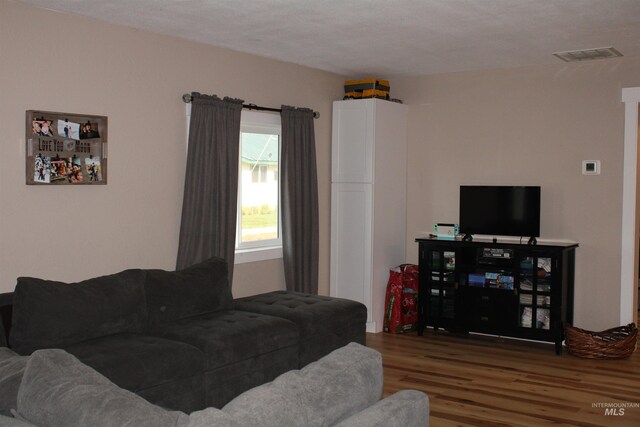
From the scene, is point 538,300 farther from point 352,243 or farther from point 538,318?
point 352,243

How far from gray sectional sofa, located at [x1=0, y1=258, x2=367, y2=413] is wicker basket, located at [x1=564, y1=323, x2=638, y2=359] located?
1.97m

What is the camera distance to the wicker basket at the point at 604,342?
19.2ft

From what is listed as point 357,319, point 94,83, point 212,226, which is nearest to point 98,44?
point 94,83

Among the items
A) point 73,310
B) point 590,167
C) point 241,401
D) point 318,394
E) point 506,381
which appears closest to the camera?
point 241,401

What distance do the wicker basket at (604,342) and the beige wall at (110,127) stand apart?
2.89 m

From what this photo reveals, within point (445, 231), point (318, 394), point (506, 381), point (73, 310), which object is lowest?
point (506, 381)

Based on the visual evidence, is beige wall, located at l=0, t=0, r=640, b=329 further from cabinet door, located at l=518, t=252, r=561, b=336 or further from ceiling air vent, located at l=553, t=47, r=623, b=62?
cabinet door, located at l=518, t=252, r=561, b=336

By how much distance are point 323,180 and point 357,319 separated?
2042 millimetres

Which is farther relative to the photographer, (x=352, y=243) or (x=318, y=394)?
(x=352, y=243)

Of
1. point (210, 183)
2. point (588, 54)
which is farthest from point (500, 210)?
point (210, 183)

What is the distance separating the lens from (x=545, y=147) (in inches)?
259

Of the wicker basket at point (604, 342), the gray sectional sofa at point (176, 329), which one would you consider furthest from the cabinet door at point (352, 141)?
the wicker basket at point (604, 342)

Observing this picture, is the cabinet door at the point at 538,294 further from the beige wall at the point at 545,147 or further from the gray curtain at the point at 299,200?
the gray curtain at the point at 299,200

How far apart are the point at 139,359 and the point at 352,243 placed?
3579 mm
